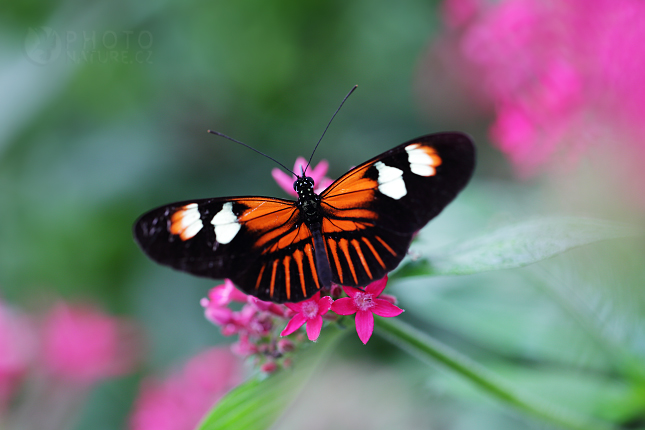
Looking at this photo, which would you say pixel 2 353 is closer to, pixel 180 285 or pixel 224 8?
pixel 180 285

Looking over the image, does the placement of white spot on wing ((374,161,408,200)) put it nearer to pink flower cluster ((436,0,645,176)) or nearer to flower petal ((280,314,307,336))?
flower petal ((280,314,307,336))

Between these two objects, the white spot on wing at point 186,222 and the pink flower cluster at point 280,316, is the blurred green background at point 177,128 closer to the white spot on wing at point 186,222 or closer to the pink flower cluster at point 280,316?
the pink flower cluster at point 280,316

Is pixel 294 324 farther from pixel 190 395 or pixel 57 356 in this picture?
pixel 57 356

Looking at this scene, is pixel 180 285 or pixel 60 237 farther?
pixel 60 237

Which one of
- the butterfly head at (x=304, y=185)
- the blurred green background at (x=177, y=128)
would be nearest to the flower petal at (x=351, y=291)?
the butterfly head at (x=304, y=185)

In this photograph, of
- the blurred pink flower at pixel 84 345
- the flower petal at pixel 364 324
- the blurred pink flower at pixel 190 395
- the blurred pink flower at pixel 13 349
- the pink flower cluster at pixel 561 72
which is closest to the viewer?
the flower petal at pixel 364 324

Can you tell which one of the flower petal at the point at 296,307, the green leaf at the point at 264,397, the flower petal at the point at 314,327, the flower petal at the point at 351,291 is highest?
the flower petal at the point at 296,307

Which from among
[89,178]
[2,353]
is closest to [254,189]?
[89,178]
